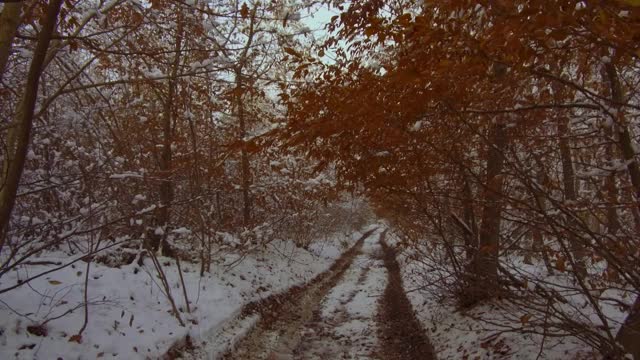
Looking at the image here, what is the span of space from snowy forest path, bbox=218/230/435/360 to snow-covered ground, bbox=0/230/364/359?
0.89 m

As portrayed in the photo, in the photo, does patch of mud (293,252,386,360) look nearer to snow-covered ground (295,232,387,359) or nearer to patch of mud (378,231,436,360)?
snow-covered ground (295,232,387,359)

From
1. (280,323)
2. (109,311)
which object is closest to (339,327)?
(280,323)

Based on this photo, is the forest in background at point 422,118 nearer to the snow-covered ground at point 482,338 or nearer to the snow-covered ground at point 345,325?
the snow-covered ground at point 482,338

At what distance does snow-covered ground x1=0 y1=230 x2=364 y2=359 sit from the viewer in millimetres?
5277

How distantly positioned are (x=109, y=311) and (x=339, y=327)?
16.4 feet

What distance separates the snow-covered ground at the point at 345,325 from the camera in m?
7.88

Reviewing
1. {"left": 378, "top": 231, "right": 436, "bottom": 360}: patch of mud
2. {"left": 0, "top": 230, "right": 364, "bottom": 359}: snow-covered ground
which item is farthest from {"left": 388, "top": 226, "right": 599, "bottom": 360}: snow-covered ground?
{"left": 0, "top": 230, "right": 364, "bottom": 359}: snow-covered ground

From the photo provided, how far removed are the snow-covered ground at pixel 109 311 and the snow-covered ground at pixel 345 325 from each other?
1.75 m

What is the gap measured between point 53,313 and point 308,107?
181 inches

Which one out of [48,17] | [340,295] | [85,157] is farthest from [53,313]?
[340,295]

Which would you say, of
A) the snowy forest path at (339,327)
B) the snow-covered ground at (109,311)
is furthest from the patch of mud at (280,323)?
the snow-covered ground at (109,311)

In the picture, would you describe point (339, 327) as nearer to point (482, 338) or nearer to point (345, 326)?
point (345, 326)

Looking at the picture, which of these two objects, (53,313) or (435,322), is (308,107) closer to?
(53,313)

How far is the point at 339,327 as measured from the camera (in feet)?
31.6
